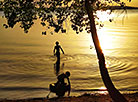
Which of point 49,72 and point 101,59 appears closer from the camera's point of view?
point 101,59

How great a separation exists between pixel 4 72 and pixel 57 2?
12.2 metres

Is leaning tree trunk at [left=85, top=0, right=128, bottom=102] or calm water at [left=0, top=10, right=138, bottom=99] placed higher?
leaning tree trunk at [left=85, top=0, right=128, bottom=102]

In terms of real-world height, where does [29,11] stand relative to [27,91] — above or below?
above

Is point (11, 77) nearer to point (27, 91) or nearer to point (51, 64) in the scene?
point (27, 91)

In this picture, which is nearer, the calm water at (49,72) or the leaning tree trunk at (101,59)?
the leaning tree trunk at (101,59)

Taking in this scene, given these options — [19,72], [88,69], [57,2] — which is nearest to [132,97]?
[57,2]

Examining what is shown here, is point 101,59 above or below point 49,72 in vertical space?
above

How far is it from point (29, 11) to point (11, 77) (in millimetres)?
10270

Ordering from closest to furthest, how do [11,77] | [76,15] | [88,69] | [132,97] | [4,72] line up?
1. [76,15]
2. [132,97]
3. [11,77]
4. [4,72]
5. [88,69]

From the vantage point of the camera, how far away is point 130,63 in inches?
898

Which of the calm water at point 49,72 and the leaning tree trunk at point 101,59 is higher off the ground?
the leaning tree trunk at point 101,59

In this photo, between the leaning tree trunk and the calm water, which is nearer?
the leaning tree trunk

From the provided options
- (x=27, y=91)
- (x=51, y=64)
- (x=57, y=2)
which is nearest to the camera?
(x=57, y=2)

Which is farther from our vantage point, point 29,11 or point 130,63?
point 130,63
